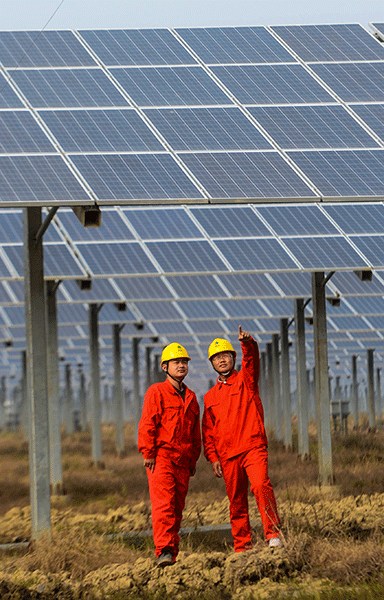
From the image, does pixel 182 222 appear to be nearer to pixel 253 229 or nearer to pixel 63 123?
pixel 253 229

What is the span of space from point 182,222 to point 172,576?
1281 cm

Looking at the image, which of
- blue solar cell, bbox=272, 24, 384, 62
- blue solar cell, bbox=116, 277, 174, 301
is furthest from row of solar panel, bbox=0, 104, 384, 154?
blue solar cell, bbox=116, 277, 174, 301

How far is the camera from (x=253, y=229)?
24.5m

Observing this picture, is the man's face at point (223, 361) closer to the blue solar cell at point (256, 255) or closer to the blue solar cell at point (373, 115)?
the blue solar cell at point (373, 115)

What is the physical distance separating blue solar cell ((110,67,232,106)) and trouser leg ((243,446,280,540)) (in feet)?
19.3

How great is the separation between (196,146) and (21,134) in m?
2.12

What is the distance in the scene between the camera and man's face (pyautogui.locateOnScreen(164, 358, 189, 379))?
1345cm

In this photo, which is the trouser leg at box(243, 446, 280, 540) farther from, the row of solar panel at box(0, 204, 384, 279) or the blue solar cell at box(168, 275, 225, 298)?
the blue solar cell at box(168, 275, 225, 298)

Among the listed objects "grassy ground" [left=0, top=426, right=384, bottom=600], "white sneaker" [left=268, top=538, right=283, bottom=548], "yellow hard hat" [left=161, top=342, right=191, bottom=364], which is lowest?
"grassy ground" [left=0, top=426, right=384, bottom=600]

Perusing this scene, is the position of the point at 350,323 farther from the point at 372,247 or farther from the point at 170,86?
the point at 170,86

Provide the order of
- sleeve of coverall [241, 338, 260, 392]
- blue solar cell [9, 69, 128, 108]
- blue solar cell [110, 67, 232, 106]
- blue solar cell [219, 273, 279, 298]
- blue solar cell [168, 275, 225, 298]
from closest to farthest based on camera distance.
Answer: sleeve of coverall [241, 338, 260, 392], blue solar cell [9, 69, 128, 108], blue solar cell [110, 67, 232, 106], blue solar cell [219, 273, 279, 298], blue solar cell [168, 275, 225, 298]

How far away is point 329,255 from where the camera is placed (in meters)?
23.4

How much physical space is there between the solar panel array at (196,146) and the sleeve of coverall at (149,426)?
2421mm

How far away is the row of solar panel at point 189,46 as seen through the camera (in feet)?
62.2
